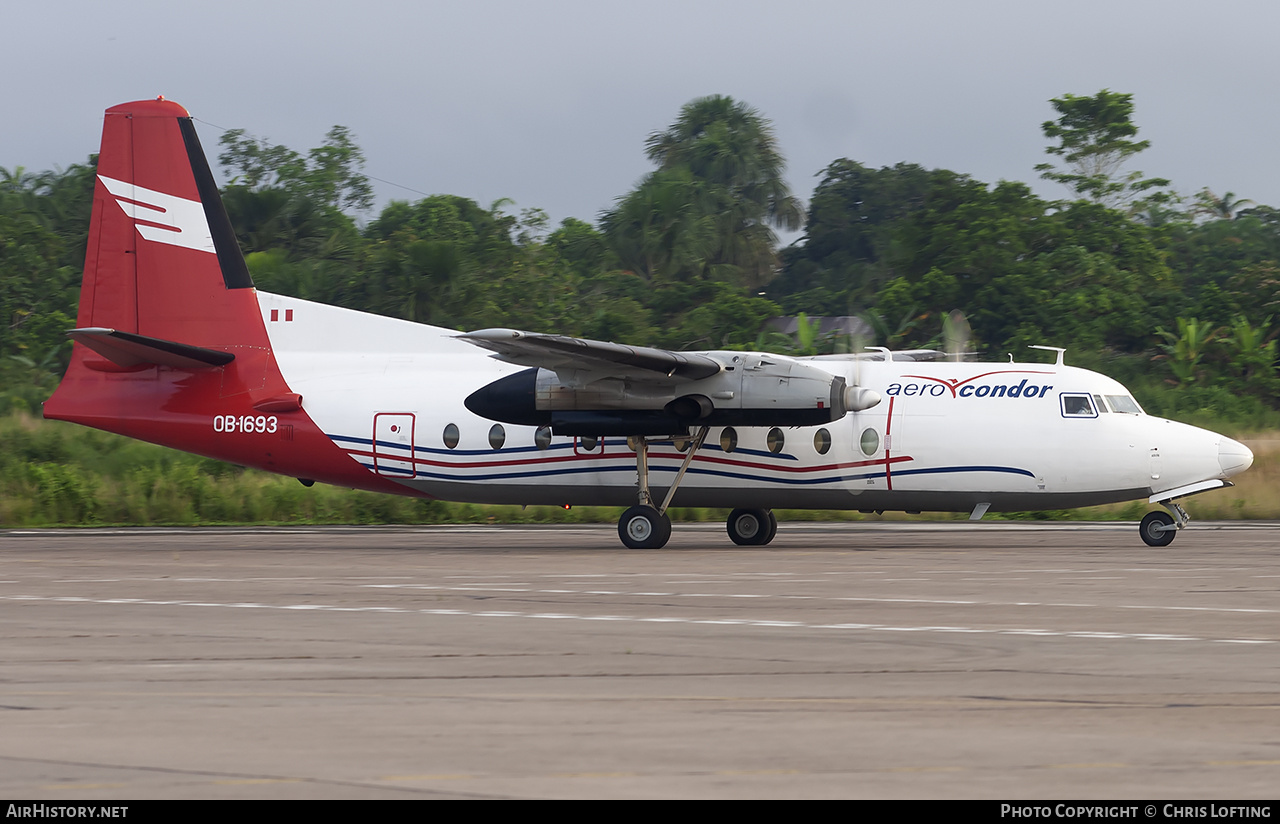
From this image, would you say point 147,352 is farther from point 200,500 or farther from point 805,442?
point 805,442

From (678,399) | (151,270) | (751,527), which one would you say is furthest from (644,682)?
(151,270)

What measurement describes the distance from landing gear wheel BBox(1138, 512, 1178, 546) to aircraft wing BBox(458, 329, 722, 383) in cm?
645

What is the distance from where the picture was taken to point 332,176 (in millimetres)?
61500

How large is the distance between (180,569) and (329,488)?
1424cm

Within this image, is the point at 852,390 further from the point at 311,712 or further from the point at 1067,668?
the point at 311,712

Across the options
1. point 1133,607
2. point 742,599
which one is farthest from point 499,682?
point 1133,607

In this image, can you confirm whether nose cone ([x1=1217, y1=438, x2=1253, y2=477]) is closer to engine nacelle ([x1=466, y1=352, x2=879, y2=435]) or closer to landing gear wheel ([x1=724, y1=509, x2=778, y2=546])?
engine nacelle ([x1=466, y1=352, x2=879, y2=435])

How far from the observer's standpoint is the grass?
2753cm

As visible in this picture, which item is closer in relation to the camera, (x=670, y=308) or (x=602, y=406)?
(x=602, y=406)

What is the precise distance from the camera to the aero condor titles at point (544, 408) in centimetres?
1931

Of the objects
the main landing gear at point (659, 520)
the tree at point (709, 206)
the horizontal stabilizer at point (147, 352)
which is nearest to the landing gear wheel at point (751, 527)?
the main landing gear at point (659, 520)

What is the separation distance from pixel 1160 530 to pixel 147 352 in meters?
14.8

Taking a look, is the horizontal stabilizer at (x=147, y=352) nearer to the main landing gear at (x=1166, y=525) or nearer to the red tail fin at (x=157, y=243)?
the red tail fin at (x=157, y=243)

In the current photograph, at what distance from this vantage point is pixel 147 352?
20547 mm
